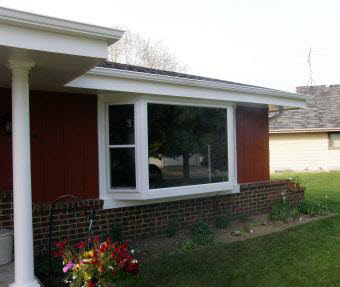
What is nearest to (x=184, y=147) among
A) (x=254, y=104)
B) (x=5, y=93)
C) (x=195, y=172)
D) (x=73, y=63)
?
(x=195, y=172)

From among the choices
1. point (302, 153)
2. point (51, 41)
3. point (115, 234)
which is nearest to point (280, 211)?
point (115, 234)

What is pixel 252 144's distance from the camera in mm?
9539

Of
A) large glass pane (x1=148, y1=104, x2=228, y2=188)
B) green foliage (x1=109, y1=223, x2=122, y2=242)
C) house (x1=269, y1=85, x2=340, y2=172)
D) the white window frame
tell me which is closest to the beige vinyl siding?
house (x1=269, y1=85, x2=340, y2=172)

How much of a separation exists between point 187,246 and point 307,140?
17.8 meters

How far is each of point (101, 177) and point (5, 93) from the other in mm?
1952

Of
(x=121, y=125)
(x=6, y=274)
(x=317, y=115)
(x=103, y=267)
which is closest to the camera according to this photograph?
(x=103, y=267)

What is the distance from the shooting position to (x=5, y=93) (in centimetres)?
602

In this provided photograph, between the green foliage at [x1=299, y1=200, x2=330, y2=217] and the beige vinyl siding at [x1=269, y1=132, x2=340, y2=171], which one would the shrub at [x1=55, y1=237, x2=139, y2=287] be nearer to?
the green foliage at [x1=299, y1=200, x2=330, y2=217]

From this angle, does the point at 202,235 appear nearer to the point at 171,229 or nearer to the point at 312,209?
the point at 171,229

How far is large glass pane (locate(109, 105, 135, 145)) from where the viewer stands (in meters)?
6.89

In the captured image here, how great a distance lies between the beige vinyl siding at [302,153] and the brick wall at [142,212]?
13.1 metres

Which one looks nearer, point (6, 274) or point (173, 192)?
point (6, 274)

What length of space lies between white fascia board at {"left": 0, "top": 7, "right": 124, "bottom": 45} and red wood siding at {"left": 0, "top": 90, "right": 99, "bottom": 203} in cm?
255

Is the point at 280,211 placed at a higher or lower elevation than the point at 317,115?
lower
